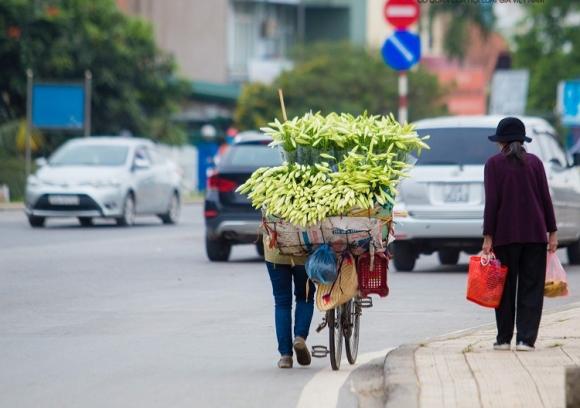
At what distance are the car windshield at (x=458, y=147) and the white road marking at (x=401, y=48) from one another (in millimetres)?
6975

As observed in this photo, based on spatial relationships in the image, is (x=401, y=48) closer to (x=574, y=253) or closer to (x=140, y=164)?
(x=140, y=164)

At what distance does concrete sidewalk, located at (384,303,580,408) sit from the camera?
29.4ft

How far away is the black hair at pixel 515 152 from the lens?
1162 centimetres


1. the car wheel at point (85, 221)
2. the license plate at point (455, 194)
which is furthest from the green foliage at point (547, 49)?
the license plate at point (455, 194)

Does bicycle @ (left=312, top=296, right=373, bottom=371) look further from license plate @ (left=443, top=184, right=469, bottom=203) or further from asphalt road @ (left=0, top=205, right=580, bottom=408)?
license plate @ (left=443, top=184, right=469, bottom=203)

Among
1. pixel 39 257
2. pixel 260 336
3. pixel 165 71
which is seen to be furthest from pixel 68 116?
pixel 260 336

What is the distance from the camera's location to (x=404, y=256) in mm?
20484

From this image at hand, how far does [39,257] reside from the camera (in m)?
22.4

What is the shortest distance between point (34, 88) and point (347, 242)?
34.2 m

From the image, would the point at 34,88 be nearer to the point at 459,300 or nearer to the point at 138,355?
the point at 459,300

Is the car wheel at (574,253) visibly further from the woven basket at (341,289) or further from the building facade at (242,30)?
the building facade at (242,30)

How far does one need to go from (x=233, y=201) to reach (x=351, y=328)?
414 inches

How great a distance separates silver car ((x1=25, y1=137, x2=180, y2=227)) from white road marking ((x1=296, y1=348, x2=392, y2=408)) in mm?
18555

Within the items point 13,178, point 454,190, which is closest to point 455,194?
point 454,190
